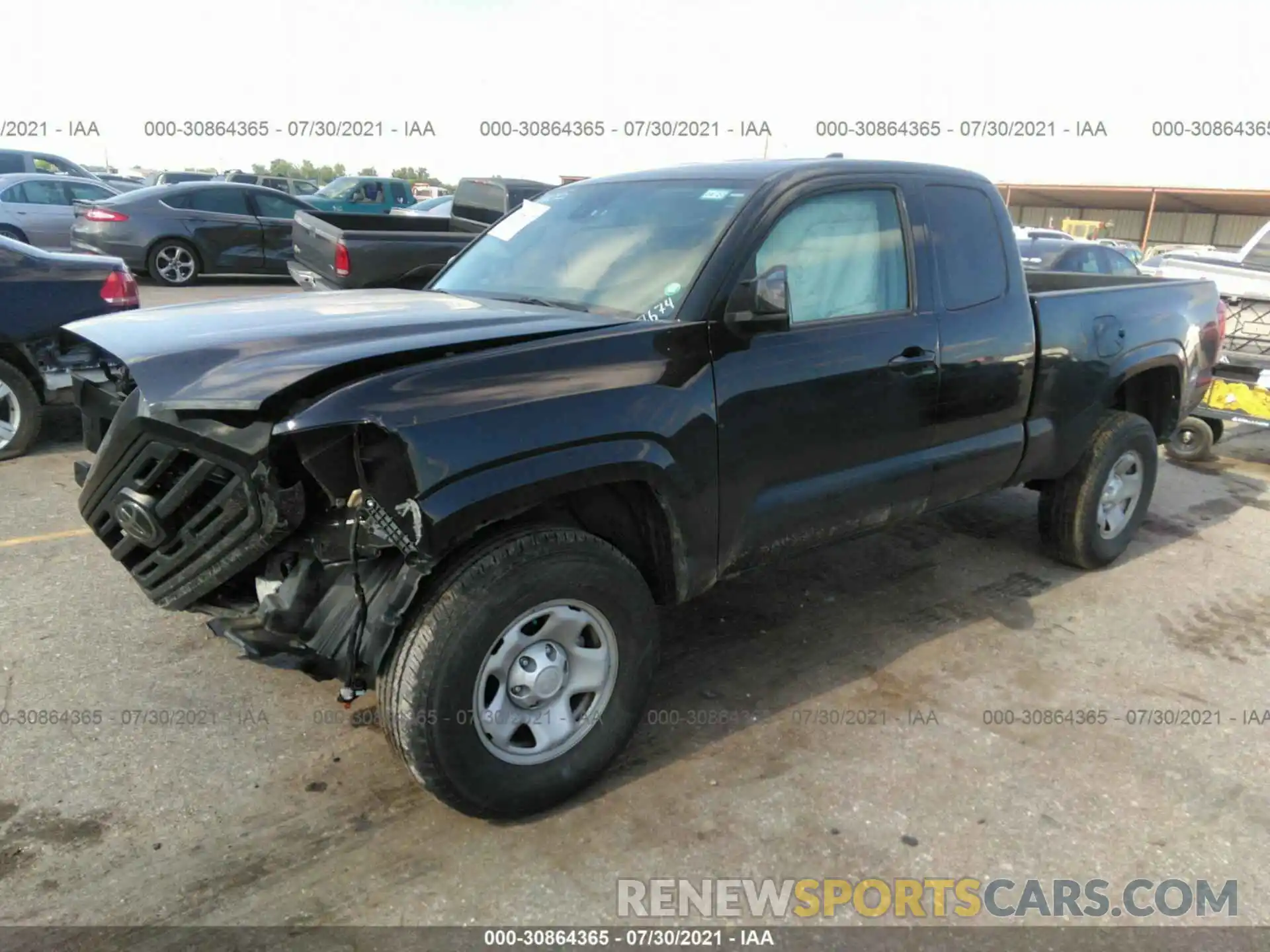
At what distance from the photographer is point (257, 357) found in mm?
2590

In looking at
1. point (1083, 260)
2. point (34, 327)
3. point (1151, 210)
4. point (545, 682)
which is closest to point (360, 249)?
point (34, 327)

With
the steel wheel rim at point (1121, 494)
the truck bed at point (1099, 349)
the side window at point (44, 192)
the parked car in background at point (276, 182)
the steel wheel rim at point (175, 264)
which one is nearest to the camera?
the truck bed at point (1099, 349)

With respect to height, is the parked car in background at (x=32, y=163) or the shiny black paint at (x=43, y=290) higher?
the parked car in background at (x=32, y=163)

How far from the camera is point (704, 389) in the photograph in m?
3.05

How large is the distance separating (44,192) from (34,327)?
11731mm

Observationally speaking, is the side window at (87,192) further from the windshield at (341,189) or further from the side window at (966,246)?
the side window at (966,246)

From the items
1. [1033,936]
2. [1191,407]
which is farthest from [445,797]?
[1191,407]

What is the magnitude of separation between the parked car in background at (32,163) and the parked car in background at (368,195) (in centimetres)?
462

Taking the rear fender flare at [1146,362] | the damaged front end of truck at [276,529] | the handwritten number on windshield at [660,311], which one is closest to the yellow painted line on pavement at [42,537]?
the damaged front end of truck at [276,529]

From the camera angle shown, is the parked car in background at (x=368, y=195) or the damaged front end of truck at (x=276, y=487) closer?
the damaged front end of truck at (x=276, y=487)

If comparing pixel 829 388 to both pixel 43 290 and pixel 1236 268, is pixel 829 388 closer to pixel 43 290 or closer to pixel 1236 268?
pixel 43 290

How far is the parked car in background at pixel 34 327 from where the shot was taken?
5887mm

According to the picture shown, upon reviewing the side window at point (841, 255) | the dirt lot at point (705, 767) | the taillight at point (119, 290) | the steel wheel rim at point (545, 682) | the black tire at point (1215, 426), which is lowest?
the dirt lot at point (705, 767)

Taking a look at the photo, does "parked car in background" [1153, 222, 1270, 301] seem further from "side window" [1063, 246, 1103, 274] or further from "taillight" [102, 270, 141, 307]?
"taillight" [102, 270, 141, 307]
